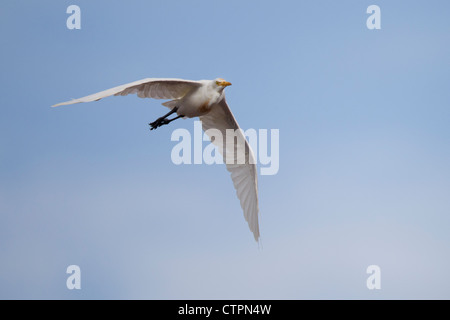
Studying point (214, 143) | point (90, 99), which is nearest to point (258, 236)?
point (214, 143)

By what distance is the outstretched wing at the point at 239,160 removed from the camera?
18.7 meters

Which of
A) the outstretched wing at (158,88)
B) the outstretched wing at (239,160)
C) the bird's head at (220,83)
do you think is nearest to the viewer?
the outstretched wing at (158,88)

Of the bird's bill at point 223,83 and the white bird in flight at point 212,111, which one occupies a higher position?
the bird's bill at point 223,83

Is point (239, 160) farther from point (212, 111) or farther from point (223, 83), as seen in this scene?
point (223, 83)

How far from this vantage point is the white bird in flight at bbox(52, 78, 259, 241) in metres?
15.9

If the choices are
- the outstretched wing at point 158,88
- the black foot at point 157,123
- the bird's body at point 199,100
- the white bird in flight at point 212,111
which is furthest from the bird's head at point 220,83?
the black foot at point 157,123

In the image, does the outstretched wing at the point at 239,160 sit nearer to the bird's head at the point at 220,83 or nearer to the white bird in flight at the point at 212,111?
the white bird in flight at the point at 212,111

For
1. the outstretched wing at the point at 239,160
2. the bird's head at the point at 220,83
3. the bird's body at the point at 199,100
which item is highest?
the bird's head at the point at 220,83

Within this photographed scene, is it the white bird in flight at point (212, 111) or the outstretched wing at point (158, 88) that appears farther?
the white bird in flight at point (212, 111)

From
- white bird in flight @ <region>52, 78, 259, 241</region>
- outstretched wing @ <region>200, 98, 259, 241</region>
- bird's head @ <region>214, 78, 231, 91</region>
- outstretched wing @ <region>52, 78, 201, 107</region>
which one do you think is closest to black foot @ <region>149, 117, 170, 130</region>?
white bird in flight @ <region>52, 78, 259, 241</region>

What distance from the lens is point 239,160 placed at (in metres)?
19.4

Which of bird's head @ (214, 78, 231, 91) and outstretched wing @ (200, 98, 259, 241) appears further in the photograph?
outstretched wing @ (200, 98, 259, 241)

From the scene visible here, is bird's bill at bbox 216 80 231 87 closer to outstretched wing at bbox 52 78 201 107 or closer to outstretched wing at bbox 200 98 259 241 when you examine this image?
outstretched wing at bbox 52 78 201 107
